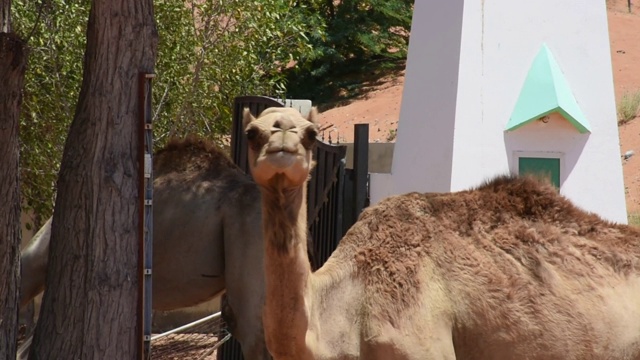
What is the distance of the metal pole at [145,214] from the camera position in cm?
603

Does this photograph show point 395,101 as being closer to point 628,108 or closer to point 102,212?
point 628,108

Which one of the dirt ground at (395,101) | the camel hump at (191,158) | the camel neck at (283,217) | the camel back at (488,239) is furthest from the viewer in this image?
the dirt ground at (395,101)

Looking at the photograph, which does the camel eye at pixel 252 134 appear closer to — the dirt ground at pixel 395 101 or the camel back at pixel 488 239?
the camel back at pixel 488 239

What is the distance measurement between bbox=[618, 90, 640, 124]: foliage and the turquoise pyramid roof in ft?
46.4

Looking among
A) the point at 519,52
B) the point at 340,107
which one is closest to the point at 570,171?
the point at 519,52

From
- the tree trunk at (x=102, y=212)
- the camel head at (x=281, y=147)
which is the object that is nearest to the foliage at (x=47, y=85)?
the tree trunk at (x=102, y=212)

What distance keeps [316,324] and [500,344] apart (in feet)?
3.25

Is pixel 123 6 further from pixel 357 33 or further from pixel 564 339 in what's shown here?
pixel 357 33

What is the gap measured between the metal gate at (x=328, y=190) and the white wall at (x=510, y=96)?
2.43m

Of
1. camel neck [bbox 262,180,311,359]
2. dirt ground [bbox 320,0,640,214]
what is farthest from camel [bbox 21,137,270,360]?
dirt ground [bbox 320,0,640,214]

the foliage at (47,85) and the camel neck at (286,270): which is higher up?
the foliage at (47,85)

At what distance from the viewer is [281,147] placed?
4.15m

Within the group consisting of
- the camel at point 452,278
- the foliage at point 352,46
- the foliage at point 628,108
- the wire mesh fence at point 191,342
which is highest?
the foliage at point 352,46

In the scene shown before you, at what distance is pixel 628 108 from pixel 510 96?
48.3 ft
